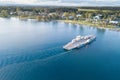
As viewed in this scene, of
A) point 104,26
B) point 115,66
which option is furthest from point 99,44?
point 104,26

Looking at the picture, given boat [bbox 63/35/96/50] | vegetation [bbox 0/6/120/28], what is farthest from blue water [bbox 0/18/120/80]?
vegetation [bbox 0/6/120/28]

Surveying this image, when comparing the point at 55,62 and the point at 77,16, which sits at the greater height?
the point at 77,16

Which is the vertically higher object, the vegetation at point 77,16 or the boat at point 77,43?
the vegetation at point 77,16

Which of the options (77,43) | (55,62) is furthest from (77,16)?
(55,62)

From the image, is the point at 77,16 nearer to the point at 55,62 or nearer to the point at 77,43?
the point at 77,43

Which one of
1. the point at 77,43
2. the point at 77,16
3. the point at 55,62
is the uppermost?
the point at 77,16

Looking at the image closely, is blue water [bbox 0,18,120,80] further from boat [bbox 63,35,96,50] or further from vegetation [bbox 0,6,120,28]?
vegetation [bbox 0,6,120,28]

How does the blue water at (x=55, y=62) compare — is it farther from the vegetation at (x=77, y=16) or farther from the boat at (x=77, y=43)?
the vegetation at (x=77, y=16)

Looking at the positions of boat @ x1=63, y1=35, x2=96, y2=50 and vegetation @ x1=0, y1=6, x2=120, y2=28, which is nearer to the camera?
boat @ x1=63, y1=35, x2=96, y2=50

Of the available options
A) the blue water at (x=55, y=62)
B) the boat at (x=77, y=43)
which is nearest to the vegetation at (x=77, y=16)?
the boat at (x=77, y=43)

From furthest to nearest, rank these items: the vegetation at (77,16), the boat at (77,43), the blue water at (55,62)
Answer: the vegetation at (77,16) → the boat at (77,43) → the blue water at (55,62)

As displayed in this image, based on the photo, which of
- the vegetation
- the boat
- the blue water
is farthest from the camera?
the vegetation
